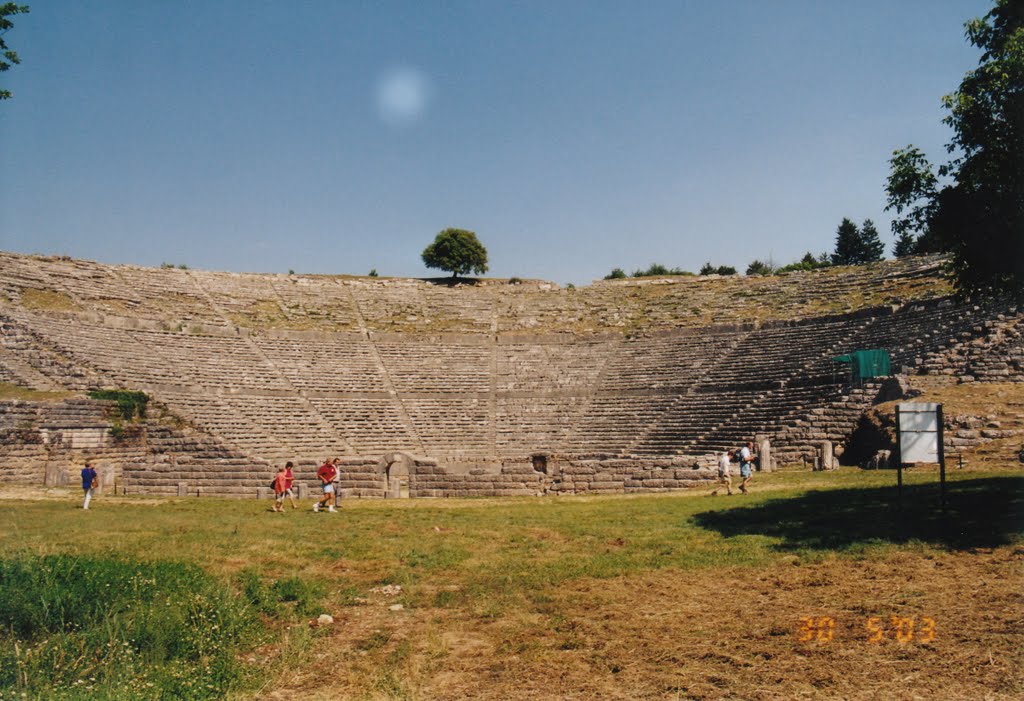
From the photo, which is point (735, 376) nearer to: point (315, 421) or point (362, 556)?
point (315, 421)

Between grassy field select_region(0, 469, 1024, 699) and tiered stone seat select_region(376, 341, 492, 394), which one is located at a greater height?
tiered stone seat select_region(376, 341, 492, 394)

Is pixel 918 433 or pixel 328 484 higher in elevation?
pixel 918 433

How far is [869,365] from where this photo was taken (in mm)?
26875

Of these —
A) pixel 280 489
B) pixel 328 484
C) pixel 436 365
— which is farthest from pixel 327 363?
pixel 328 484

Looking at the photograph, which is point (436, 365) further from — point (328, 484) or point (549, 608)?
point (549, 608)

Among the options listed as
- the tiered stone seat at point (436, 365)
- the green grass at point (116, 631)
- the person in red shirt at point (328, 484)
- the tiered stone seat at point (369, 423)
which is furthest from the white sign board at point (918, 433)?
the tiered stone seat at point (436, 365)

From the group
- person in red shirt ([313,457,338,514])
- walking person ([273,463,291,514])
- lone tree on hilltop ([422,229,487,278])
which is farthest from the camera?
lone tree on hilltop ([422,229,487,278])

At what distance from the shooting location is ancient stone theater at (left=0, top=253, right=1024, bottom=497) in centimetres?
2269

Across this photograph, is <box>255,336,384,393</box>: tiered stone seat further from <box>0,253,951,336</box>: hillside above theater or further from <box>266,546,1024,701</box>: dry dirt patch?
<box>266,546,1024,701</box>: dry dirt patch

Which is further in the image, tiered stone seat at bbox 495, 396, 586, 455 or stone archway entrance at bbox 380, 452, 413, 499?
tiered stone seat at bbox 495, 396, 586, 455

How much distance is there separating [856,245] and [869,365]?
53.1 meters

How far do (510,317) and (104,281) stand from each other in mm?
24815
